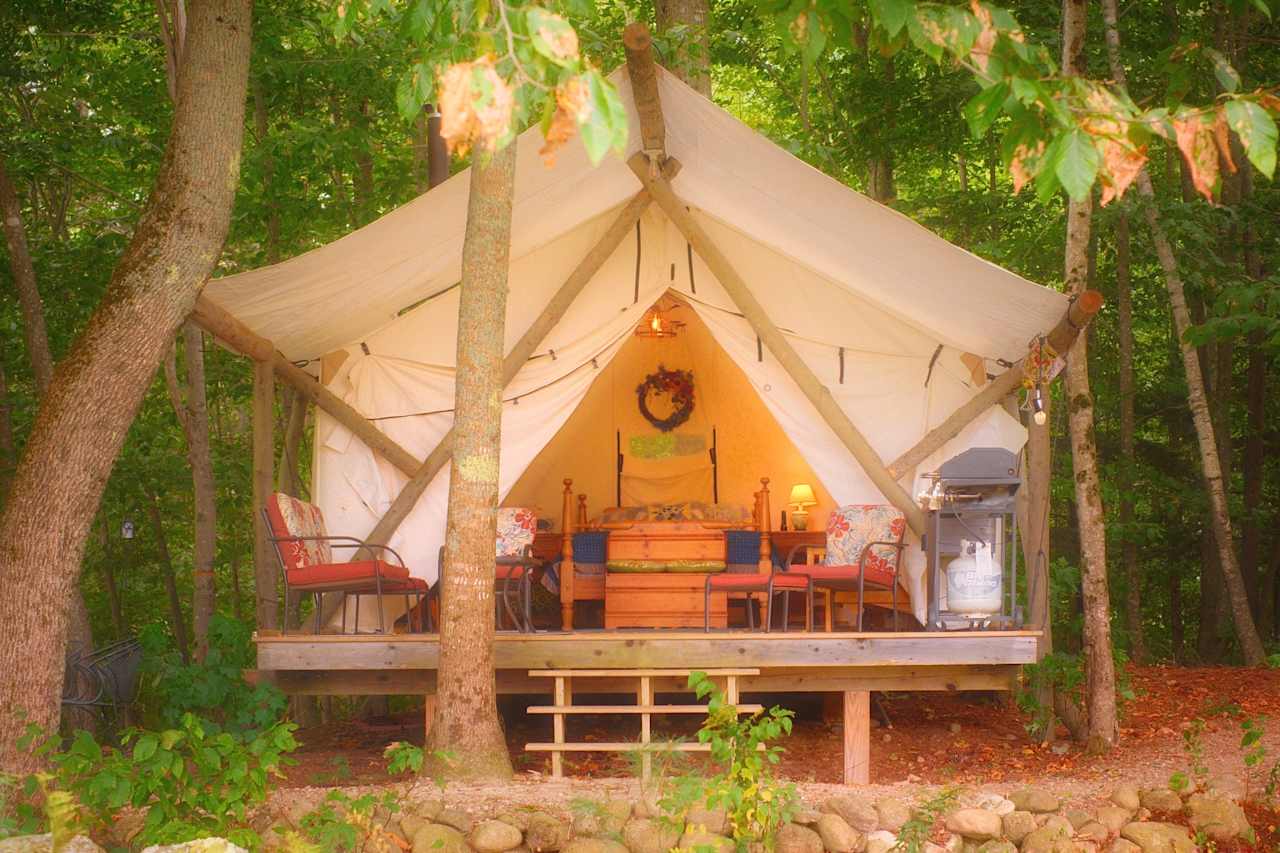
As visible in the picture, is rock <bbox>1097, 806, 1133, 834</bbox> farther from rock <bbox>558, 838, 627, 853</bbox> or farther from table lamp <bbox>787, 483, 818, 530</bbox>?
table lamp <bbox>787, 483, 818, 530</bbox>

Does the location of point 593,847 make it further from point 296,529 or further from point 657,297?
point 657,297

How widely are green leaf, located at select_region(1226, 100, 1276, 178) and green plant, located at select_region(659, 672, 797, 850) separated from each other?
2.46 meters

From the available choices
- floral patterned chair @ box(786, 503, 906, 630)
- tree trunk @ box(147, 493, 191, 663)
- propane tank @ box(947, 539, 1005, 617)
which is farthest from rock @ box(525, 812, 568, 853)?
tree trunk @ box(147, 493, 191, 663)

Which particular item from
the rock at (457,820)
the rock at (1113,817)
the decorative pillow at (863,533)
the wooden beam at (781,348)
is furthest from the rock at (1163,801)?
the rock at (457,820)

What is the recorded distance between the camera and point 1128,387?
10961 millimetres

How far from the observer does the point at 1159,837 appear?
509 centimetres

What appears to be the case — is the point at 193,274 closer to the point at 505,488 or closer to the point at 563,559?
the point at 505,488

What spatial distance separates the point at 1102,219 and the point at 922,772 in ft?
15.9

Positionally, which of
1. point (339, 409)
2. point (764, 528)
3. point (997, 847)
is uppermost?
point (339, 409)

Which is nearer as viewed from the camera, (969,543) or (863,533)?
(969,543)

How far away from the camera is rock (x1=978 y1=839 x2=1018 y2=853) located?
5000 millimetres

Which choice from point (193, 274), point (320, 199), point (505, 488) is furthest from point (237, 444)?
point (193, 274)

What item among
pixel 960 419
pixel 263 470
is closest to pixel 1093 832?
pixel 960 419

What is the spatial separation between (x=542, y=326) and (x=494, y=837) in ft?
11.3
